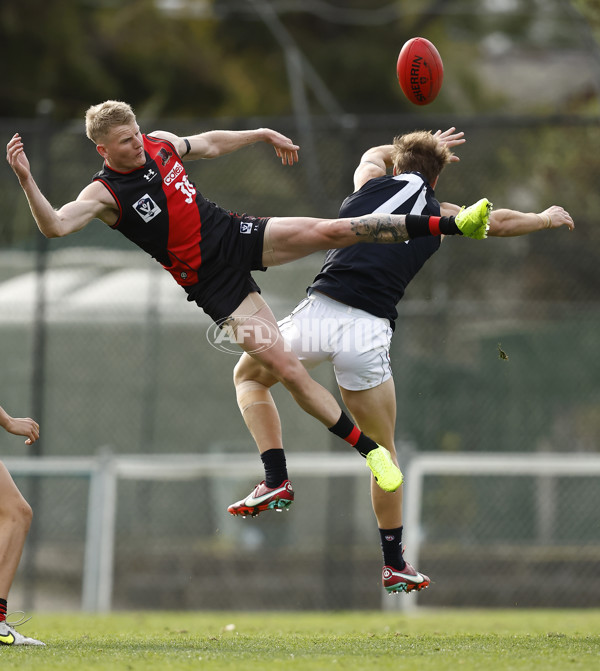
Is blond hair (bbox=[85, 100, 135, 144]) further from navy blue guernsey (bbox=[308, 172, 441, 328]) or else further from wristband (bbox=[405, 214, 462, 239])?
wristband (bbox=[405, 214, 462, 239])

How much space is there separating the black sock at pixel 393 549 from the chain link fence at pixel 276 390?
12.4 ft

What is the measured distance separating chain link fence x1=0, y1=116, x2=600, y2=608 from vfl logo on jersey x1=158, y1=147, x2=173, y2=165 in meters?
4.16

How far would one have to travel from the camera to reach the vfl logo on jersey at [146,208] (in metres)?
6.70

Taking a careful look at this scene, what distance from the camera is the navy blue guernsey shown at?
6902 mm

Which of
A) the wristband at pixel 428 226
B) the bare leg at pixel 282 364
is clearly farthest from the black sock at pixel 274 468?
the wristband at pixel 428 226

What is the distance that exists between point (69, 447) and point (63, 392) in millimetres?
553

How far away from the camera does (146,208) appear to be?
6.71 meters

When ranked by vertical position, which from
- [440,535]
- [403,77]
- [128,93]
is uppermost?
[128,93]

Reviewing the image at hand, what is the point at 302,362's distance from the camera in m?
7.08

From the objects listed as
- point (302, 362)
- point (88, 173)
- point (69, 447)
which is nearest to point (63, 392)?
point (69, 447)

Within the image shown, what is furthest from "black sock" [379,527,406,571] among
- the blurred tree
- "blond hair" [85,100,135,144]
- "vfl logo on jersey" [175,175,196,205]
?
the blurred tree

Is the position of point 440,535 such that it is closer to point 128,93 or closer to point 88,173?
point 88,173

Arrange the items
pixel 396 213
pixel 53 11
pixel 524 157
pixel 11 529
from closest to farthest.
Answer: pixel 11 529, pixel 396 213, pixel 524 157, pixel 53 11

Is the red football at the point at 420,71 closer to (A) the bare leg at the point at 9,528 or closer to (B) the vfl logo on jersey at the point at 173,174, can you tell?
(B) the vfl logo on jersey at the point at 173,174
